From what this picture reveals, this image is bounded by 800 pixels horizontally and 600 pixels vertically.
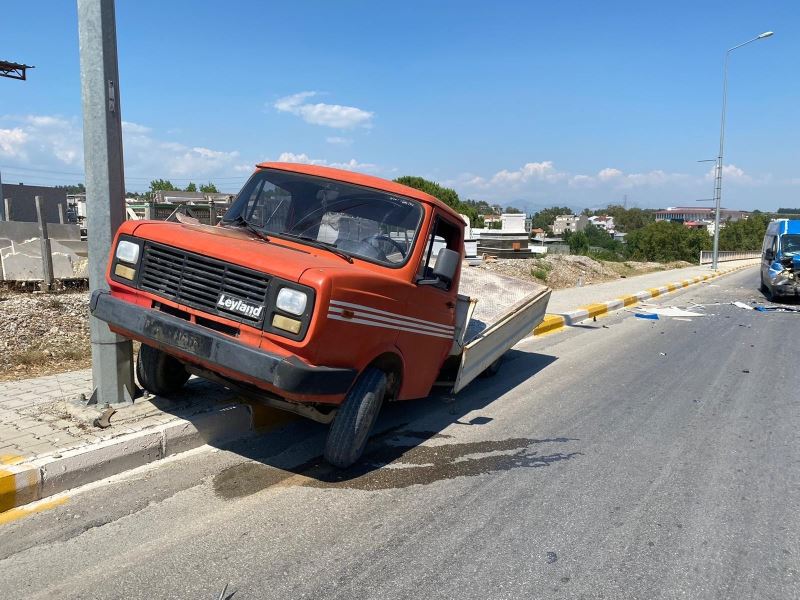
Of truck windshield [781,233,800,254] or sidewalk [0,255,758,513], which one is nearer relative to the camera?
sidewalk [0,255,758,513]

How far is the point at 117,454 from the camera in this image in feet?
13.5

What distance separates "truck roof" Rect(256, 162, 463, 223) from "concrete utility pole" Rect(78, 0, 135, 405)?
1.16m

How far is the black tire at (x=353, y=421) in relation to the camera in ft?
13.4

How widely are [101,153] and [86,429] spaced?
6.76 ft

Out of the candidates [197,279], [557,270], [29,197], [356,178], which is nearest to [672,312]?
[557,270]

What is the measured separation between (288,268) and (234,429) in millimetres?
1935

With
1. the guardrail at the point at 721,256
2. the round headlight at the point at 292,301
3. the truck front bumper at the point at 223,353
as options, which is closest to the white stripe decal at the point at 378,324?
the round headlight at the point at 292,301

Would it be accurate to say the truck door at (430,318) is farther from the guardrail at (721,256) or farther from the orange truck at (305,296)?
the guardrail at (721,256)

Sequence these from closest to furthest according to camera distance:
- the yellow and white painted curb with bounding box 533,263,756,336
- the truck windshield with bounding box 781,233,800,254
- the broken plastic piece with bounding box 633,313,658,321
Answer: the yellow and white painted curb with bounding box 533,263,756,336 < the broken plastic piece with bounding box 633,313,658,321 < the truck windshield with bounding box 781,233,800,254

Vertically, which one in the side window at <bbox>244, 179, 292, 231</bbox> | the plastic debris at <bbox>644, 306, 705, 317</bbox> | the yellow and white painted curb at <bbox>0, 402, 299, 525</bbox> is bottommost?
the plastic debris at <bbox>644, 306, 705, 317</bbox>

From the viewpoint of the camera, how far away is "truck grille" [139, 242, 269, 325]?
146 inches

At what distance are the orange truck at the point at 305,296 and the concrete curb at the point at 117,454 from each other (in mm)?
511

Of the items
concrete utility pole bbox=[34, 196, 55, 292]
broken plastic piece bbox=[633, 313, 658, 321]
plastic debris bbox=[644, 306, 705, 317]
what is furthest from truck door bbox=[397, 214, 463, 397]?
plastic debris bbox=[644, 306, 705, 317]

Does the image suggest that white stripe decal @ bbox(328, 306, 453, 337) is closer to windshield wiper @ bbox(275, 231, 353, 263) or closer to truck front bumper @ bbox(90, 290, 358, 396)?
truck front bumper @ bbox(90, 290, 358, 396)
